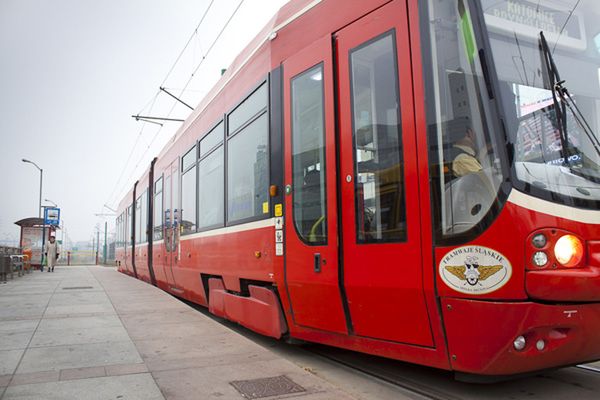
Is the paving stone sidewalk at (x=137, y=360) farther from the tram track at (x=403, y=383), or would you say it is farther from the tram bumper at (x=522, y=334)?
the tram bumper at (x=522, y=334)

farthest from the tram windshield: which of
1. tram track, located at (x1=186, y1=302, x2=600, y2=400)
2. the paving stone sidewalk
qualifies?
the paving stone sidewalk

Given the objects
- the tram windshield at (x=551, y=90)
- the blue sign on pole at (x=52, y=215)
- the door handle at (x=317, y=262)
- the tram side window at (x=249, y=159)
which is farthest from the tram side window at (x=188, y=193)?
the blue sign on pole at (x=52, y=215)

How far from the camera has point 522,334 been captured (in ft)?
9.70

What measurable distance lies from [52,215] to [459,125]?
3025 cm

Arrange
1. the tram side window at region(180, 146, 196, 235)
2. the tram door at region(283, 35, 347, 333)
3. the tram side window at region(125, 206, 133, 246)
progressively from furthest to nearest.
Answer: the tram side window at region(125, 206, 133, 246) < the tram side window at region(180, 146, 196, 235) < the tram door at region(283, 35, 347, 333)

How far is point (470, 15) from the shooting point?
129 inches

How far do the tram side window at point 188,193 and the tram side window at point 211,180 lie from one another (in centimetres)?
42

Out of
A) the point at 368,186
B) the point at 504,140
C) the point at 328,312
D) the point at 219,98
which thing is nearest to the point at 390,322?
the point at 328,312

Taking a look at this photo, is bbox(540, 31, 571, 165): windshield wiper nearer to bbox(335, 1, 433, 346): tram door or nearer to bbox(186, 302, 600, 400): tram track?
bbox(335, 1, 433, 346): tram door

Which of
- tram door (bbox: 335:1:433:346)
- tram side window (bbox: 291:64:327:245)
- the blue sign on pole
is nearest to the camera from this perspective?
tram door (bbox: 335:1:433:346)

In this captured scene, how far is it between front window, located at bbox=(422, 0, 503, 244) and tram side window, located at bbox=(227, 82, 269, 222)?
7.27 feet

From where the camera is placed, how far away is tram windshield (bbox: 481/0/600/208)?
3104mm

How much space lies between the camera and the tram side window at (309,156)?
14.3 ft

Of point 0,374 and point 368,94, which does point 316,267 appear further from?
point 0,374
